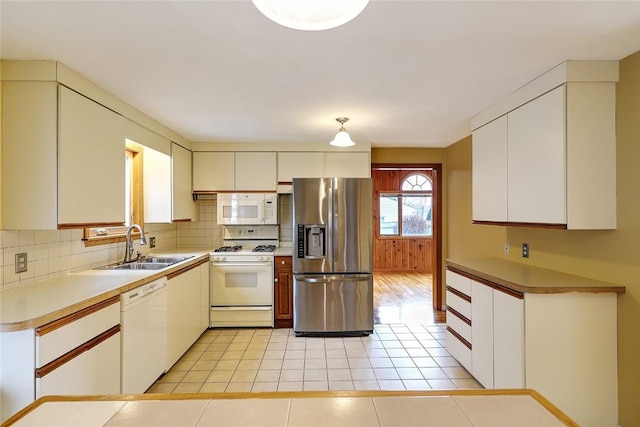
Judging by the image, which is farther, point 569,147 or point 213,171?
point 213,171

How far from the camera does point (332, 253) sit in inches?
140

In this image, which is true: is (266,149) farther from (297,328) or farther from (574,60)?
(574,60)

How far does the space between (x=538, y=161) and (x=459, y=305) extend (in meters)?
1.26

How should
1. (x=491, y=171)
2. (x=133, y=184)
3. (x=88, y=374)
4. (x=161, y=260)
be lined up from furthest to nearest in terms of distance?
(x=133, y=184), (x=161, y=260), (x=491, y=171), (x=88, y=374)

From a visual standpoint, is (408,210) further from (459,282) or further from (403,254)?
(459,282)

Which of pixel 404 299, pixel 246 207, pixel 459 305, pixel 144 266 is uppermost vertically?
pixel 246 207

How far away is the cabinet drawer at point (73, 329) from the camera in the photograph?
1.50 metres

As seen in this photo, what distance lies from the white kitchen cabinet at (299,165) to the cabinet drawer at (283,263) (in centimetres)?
93

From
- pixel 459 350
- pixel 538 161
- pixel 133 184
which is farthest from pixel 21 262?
pixel 538 161

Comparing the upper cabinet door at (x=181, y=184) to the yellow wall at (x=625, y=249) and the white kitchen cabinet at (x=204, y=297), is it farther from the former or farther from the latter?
the yellow wall at (x=625, y=249)

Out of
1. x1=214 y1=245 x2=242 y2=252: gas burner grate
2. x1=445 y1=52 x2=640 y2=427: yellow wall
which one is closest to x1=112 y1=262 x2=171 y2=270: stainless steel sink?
x1=214 y1=245 x2=242 y2=252: gas burner grate

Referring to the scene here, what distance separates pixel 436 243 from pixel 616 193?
2.53 meters

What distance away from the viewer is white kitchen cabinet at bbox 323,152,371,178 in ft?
13.1

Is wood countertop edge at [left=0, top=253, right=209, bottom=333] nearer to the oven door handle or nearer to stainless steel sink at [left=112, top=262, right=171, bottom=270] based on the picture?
stainless steel sink at [left=112, top=262, right=171, bottom=270]
